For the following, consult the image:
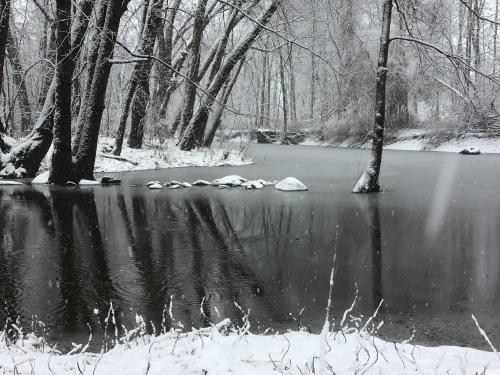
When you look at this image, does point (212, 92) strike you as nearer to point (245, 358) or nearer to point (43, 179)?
point (43, 179)

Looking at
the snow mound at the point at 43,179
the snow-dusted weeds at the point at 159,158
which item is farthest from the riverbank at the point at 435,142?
the snow mound at the point at 43,179

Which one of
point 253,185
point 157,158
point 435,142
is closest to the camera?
point 253,185

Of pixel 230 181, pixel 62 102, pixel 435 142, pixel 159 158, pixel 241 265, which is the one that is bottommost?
pixel 241 265

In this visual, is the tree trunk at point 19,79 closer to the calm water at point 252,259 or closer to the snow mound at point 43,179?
the snow mound at point 43,179

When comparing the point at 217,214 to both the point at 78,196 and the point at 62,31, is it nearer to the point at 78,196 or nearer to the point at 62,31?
the point at 78,196

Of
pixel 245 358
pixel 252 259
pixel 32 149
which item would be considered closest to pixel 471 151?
pixel 32 149

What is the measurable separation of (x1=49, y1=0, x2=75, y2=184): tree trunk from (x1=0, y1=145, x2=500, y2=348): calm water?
135 centimetres

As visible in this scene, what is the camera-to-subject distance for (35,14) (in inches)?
833

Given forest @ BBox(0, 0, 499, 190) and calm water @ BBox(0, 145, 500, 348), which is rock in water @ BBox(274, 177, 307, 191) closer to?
calm water @ BBox(0, 145, 500, 348)

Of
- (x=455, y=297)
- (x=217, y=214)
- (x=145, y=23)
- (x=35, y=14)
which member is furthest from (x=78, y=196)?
(x=35, y=14)

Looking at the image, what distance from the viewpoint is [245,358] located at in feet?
10.5

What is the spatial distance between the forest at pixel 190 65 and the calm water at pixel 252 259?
2.88 m

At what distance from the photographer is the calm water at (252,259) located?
4.94 m

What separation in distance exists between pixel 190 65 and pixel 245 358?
822 inches
